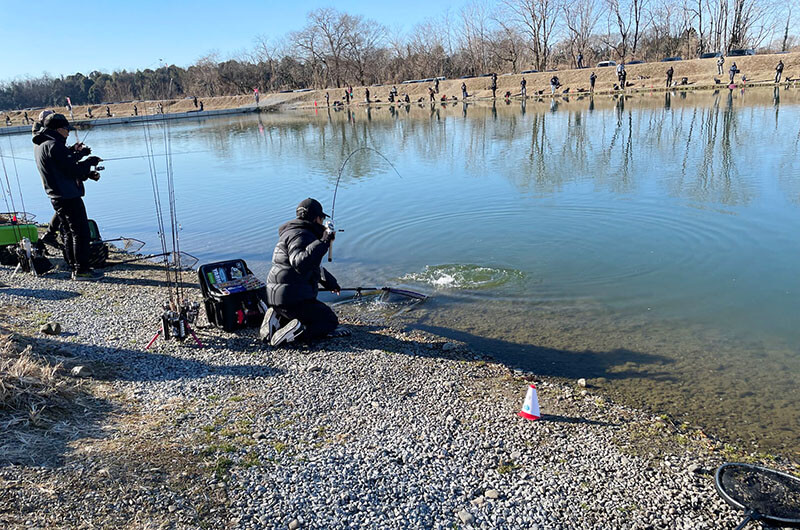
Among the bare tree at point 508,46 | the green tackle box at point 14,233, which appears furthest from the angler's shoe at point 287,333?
the bare tree at point 508,46

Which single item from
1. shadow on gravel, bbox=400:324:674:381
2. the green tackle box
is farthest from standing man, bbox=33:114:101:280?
shadow on gravel, bbox=400:324:674:381

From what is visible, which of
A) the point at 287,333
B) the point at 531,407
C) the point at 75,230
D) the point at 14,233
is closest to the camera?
the point at 531,407

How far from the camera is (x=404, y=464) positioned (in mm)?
4289

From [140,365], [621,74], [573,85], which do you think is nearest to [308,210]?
[140,365]

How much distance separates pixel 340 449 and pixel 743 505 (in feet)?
9.55

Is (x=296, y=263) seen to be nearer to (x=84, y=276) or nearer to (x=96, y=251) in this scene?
(x=84, y=276)

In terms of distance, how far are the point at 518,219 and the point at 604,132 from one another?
13.1 metres

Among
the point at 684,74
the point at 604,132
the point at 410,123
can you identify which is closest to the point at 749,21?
the point at 684,74

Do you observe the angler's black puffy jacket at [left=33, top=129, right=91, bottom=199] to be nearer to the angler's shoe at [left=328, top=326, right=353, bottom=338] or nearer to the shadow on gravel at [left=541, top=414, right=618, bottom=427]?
the angler's shoe at [left=328, top=326, right=353, bottom=338]

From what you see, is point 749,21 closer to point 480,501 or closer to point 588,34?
point 588,34

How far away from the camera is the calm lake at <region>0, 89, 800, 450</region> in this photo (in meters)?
6.33

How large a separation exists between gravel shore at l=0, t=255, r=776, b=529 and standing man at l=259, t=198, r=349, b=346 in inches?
9.5

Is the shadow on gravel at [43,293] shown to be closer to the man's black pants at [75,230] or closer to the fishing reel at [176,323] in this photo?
the man's black pants at [75,230]

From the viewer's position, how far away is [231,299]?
270 inches
